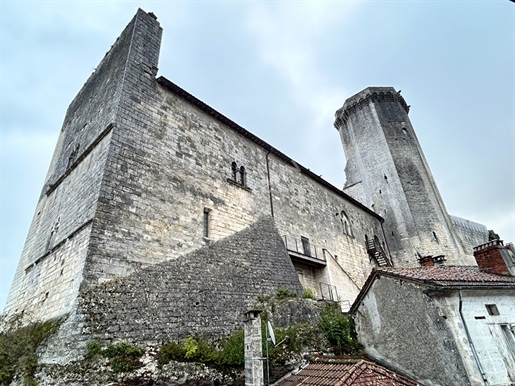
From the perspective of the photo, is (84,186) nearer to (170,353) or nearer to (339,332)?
(170,353)

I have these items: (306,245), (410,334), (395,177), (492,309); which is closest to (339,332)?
(410,334)

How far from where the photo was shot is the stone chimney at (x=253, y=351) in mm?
6336

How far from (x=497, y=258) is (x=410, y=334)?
436 cm

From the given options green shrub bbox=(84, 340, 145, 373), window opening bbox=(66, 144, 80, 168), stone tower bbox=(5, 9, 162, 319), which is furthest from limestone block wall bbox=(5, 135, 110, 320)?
green shrub bbox=(84, 340, 145, 373)

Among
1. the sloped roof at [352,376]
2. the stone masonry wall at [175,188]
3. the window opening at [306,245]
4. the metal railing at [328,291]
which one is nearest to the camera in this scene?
the sloped roof at [352,376]

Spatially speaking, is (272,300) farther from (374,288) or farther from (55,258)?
(55,258)

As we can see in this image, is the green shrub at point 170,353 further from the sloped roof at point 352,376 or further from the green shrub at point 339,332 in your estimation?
the green shrub at point 339,332

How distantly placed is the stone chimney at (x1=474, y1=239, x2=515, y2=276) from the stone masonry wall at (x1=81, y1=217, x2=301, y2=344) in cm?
583

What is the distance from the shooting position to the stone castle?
23.3 feet

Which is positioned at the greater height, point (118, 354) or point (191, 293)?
point (191, 293)

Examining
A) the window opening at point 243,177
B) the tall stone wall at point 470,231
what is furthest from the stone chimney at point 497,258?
the tall stone wall at point 470,231

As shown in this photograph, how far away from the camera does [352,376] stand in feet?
18.4

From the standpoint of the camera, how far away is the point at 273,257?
11.1 metres

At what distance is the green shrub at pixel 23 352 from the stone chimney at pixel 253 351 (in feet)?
13.1
